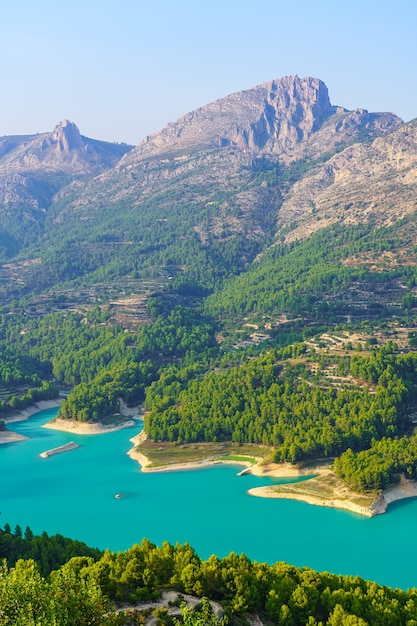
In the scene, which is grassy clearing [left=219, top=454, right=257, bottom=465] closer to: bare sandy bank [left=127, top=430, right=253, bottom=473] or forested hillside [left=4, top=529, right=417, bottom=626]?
bare sandy bank [left=127, top=430, right=253, bottom=473]

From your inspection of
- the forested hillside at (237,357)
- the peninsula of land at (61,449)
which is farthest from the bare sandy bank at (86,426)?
the peninsula of land at (61,449)

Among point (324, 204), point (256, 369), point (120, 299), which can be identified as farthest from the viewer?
point (324, 204)

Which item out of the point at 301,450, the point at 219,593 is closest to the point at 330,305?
the point at 301,450

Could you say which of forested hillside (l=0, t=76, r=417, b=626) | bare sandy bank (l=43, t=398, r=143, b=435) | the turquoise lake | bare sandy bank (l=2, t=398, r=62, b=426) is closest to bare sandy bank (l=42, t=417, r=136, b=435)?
bare sandy bank (l=43, t=398, r=143, b=435)

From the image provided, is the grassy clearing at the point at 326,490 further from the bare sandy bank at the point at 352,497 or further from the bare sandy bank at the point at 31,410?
the bare sandy bank at the point at 31,410

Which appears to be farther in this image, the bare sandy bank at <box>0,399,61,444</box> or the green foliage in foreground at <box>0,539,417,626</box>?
the bare sandy bank at <box>0,399,61,444</box>

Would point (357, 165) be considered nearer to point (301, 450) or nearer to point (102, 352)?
point (102, 352)

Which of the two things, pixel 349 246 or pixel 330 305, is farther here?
pixel 349 246
